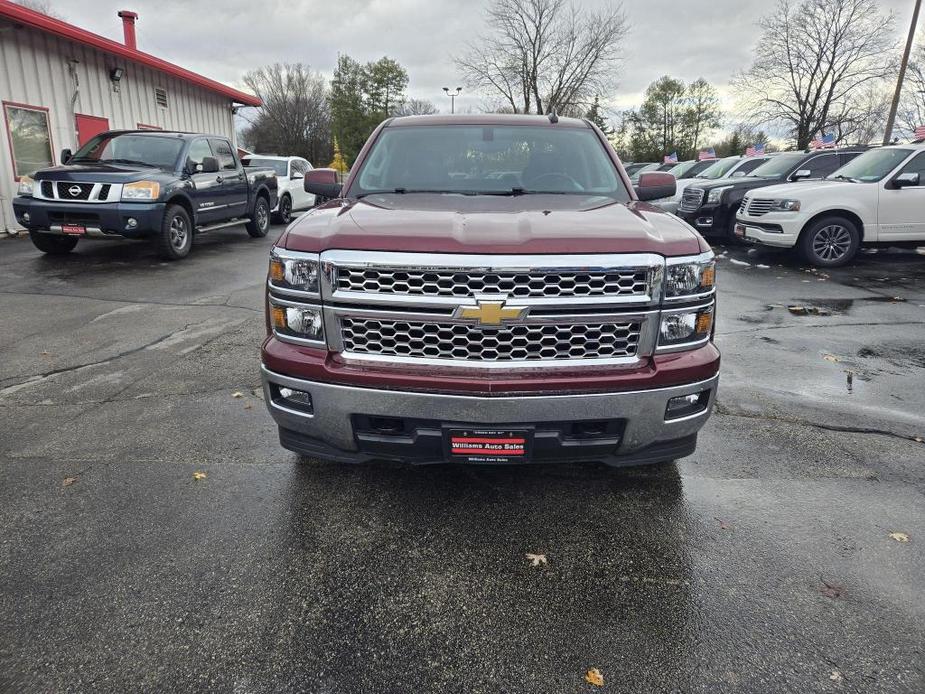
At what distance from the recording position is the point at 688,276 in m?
2.45

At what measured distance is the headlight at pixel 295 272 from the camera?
2445 millimetres

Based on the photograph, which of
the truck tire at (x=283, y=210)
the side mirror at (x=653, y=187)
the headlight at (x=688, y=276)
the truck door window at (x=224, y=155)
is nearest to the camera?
the headlight at (x=688, y=276)

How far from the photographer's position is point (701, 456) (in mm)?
3426

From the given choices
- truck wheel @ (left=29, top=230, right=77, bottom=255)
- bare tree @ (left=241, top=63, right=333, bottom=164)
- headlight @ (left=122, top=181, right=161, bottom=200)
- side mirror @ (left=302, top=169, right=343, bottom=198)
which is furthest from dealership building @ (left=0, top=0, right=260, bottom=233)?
bare tree @ (left=241, top=63, right=333, bottom=164)

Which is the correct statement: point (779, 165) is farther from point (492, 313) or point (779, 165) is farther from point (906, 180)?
point (492, 313)

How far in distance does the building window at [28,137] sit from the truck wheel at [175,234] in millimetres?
4911

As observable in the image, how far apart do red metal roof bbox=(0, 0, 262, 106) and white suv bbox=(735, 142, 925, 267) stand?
1349 centimetres

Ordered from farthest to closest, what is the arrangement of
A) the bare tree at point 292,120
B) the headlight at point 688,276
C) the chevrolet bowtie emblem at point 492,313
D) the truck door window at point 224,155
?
the bare tree at point 292,120, the truck door window at point 224,155, the headlight at point 688,276, the chevrolet bowtie emblem at point 492,313

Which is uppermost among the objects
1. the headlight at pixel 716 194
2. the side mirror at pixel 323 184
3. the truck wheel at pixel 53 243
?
the side mirror at pixel 323 184

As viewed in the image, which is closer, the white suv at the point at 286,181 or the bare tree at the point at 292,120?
the white suv at the point at 286,181

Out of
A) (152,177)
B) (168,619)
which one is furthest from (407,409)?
(152,177)

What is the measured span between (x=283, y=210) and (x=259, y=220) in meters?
2.88

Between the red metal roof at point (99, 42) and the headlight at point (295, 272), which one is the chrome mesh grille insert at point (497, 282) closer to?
the headlight at point (295, 272)

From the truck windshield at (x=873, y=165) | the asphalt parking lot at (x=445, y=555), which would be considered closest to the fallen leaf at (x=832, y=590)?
the asphalt parking lot at (x=445, y=555)
